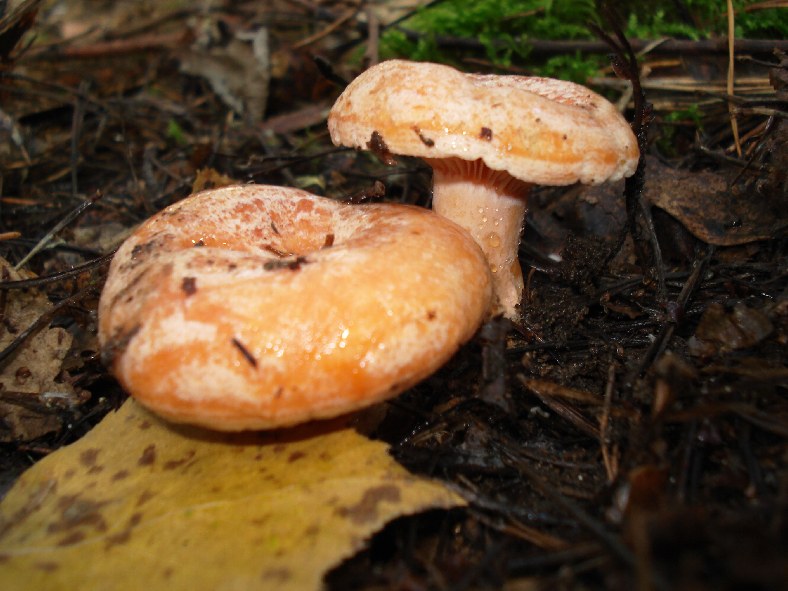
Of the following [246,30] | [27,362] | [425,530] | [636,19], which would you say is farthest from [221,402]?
[246,30]

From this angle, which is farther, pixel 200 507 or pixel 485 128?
pixel 485 128

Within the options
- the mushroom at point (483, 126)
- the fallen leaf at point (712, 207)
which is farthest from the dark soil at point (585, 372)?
the mushroom at point (483, 126)

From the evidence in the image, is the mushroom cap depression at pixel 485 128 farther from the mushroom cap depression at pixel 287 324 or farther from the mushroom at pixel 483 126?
the mushroom cap depression at pixel 287 324

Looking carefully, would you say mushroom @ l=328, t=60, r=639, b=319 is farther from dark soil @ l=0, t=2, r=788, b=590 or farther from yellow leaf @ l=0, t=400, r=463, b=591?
yellow leaf @ l=0, t=400, r=463, b=591

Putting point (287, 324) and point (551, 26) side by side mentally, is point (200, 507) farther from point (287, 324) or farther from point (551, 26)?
point (551, 26)

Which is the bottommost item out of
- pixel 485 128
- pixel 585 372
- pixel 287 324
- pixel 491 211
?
pixel 585 372

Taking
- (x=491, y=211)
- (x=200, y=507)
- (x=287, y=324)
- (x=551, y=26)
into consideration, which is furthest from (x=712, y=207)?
(x=200, y=507)
